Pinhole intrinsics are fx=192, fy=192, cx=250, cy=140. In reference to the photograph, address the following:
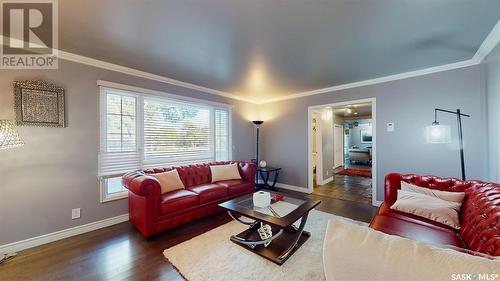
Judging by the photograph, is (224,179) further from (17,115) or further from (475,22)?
(475,22)

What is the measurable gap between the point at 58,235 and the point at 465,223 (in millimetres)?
4537

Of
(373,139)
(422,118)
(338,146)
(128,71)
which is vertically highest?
(128,71)

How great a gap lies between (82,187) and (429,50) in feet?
17.1

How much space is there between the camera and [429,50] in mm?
2609

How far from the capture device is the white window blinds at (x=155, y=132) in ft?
9.95

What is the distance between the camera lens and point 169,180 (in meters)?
3.09

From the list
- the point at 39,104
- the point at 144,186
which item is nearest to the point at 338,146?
the point at 144,186

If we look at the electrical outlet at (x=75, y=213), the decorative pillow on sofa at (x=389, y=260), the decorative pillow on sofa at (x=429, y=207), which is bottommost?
the electrical outlet at (x=75, y=213)

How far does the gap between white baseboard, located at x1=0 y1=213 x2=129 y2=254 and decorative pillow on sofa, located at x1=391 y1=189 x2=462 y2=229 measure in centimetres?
391

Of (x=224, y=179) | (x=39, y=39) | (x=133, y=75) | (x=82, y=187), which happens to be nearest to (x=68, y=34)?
(x=39, y=39)

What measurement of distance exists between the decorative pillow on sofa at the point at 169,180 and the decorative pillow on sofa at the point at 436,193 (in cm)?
322

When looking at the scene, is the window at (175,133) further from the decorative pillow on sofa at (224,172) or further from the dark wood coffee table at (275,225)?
the dark wood coffee table at (275,225)

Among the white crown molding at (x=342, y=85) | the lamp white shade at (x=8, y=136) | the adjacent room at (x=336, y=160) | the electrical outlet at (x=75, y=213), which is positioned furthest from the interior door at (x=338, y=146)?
the lamp white shade at (x=8, y=136)

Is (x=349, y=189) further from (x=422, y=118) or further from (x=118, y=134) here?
(x=118, y=134)
